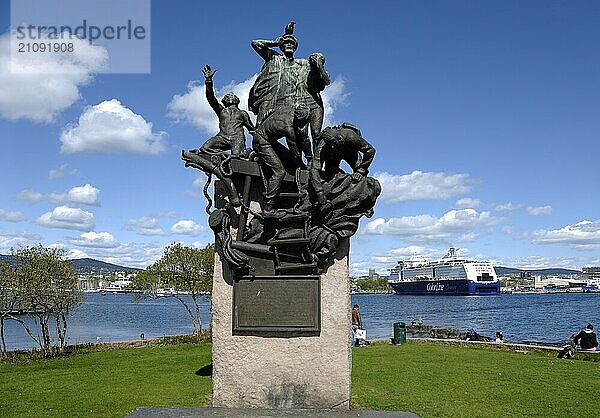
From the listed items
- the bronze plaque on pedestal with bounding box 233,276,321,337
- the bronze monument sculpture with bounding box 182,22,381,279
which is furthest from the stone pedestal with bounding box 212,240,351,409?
the bronze monument sculpture with bounding box 182,22,381,279

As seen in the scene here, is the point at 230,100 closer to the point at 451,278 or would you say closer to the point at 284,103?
the point at 284,103

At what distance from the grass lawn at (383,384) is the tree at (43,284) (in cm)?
322

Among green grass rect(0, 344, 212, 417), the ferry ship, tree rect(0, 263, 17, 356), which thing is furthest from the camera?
the ferry ship

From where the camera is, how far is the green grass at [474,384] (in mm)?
10000

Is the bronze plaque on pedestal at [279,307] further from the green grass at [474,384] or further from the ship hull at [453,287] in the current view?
the ship hull at [453,287]

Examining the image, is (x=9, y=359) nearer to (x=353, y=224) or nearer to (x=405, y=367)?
(x=405, y=367)

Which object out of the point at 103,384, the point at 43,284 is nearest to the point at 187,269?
the point at 43,284

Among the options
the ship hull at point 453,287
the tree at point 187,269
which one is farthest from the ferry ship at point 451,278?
the tree at point 187,269

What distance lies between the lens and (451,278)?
112062mm

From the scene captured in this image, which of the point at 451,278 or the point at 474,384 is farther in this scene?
the point at 451,278

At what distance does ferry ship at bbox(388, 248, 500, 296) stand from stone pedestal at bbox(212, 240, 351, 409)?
350 feet

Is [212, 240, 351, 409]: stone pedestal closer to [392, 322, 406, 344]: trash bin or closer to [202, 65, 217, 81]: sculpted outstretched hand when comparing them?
[202, 65, 217, 81]: sculpted outstretched hand

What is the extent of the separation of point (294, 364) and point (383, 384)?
19.0ft

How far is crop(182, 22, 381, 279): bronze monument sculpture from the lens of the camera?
6.77 m
